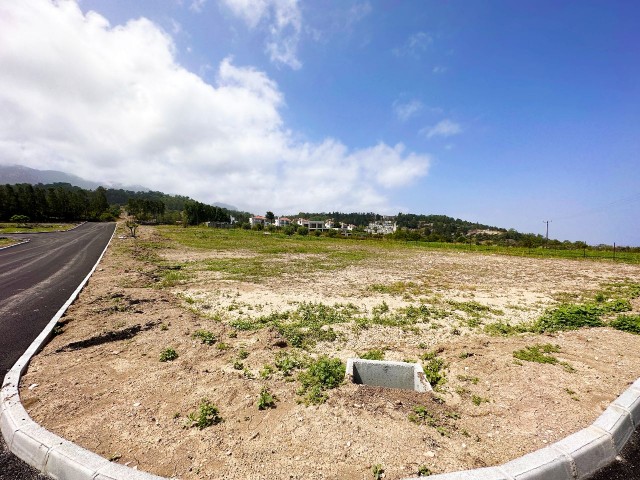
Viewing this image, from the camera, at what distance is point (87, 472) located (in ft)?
10.2

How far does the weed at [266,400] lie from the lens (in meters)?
4.43

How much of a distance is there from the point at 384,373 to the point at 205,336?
14.8ft

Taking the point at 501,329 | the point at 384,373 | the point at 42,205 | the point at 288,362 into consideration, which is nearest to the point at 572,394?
the point at 384,373

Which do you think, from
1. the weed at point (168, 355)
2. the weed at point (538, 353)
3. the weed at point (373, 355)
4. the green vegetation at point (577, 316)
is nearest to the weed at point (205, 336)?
the weed at point (168, 355)

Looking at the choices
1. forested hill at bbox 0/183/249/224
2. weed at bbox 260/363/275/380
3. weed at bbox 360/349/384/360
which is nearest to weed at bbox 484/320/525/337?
weed at bbox 360/349/384/360

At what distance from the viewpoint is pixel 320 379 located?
5.16 meters

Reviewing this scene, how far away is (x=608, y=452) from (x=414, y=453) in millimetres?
2468

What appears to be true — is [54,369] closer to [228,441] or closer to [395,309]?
[228,441]

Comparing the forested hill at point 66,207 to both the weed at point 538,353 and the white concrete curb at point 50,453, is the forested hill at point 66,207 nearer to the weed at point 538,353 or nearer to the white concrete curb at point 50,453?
the white concrete curb at point 50,453

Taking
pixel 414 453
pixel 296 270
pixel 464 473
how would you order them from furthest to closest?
pixel 296 270 < pixel 414 453 < pixel 464 473

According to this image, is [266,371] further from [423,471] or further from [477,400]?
[477,400]

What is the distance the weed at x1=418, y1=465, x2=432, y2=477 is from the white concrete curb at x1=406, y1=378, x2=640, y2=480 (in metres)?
0.22

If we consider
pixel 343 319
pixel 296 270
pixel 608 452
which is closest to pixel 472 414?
pixel 608 452

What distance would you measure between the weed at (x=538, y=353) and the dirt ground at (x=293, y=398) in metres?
0.19
